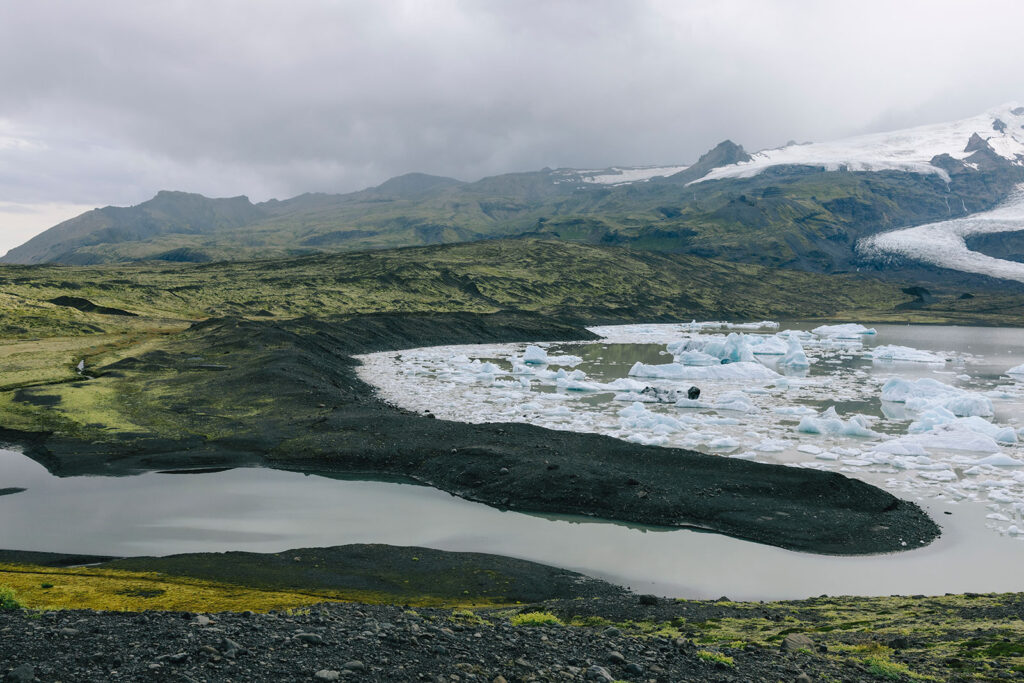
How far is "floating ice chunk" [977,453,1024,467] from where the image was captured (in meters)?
36.2

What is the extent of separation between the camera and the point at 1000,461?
36.2 m

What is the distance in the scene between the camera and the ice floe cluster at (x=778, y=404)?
36406mm

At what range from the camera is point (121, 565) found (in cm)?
2298

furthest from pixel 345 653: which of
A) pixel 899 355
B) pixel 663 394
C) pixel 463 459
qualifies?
pixel 899 355

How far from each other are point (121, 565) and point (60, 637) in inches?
502

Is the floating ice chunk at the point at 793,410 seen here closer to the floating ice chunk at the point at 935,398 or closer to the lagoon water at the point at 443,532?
the floating ice chunk at the point at 935,398

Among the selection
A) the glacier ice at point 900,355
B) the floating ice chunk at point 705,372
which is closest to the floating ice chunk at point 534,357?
the floating ice chunk at point 705,372

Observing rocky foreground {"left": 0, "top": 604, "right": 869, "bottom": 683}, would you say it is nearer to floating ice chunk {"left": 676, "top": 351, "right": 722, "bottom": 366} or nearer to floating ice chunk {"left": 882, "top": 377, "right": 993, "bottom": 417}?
floating ice chunk {"left": 882, "top": 377, "right": 993, "bottom": 417}

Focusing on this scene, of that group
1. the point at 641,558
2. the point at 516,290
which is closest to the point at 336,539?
the point at 641,558

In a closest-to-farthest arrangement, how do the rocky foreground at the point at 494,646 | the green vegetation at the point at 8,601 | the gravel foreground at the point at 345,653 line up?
the gravel foreground at the point at 345,653 < the rocky foreground at the point at 494,646 < the green vegetation at the point at 8,601

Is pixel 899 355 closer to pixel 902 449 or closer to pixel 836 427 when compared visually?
pixel 836 427

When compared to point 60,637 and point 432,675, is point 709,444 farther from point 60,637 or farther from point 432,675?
point 60,637

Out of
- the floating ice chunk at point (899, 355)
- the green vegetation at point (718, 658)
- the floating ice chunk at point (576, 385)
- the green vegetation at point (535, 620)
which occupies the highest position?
the floating ice chunk at point (899, 355)

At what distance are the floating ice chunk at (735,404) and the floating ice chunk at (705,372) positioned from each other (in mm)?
16580
